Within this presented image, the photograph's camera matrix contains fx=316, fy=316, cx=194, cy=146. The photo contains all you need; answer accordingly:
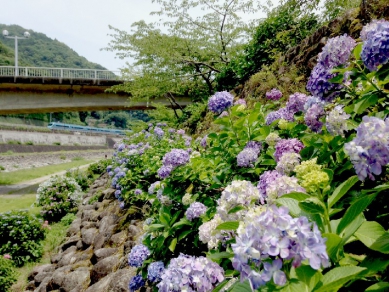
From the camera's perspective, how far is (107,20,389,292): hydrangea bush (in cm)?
80

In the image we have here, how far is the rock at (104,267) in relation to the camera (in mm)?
3959

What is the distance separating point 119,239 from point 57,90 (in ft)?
50.4

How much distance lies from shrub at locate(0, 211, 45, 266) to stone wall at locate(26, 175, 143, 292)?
122cm

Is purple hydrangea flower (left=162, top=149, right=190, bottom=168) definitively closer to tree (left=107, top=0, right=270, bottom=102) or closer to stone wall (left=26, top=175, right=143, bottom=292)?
stone wall (left=26, top=175, right=143, bottom=292)

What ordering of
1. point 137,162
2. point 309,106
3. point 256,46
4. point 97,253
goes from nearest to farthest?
point 309,106, point 97,253, point 137,162, point 256,46

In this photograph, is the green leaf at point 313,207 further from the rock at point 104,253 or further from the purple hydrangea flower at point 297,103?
the rock at point 104,253

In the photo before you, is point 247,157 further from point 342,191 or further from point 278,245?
point 278,245

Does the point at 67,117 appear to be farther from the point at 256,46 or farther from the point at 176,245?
the point at 176,245

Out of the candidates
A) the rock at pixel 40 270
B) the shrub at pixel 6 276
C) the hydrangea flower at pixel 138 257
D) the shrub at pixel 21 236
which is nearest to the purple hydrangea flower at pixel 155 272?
the hydrangea flower at pixel 138 257

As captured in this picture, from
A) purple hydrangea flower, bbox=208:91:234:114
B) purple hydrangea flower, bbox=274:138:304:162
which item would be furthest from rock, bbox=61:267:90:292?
purple hydrangea flower, bbox=274:138:304:162

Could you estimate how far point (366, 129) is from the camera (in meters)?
0.98

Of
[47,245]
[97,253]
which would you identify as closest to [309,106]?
[97,253]

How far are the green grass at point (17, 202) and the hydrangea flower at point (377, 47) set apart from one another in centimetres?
1218

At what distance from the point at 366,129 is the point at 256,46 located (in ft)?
24.4
